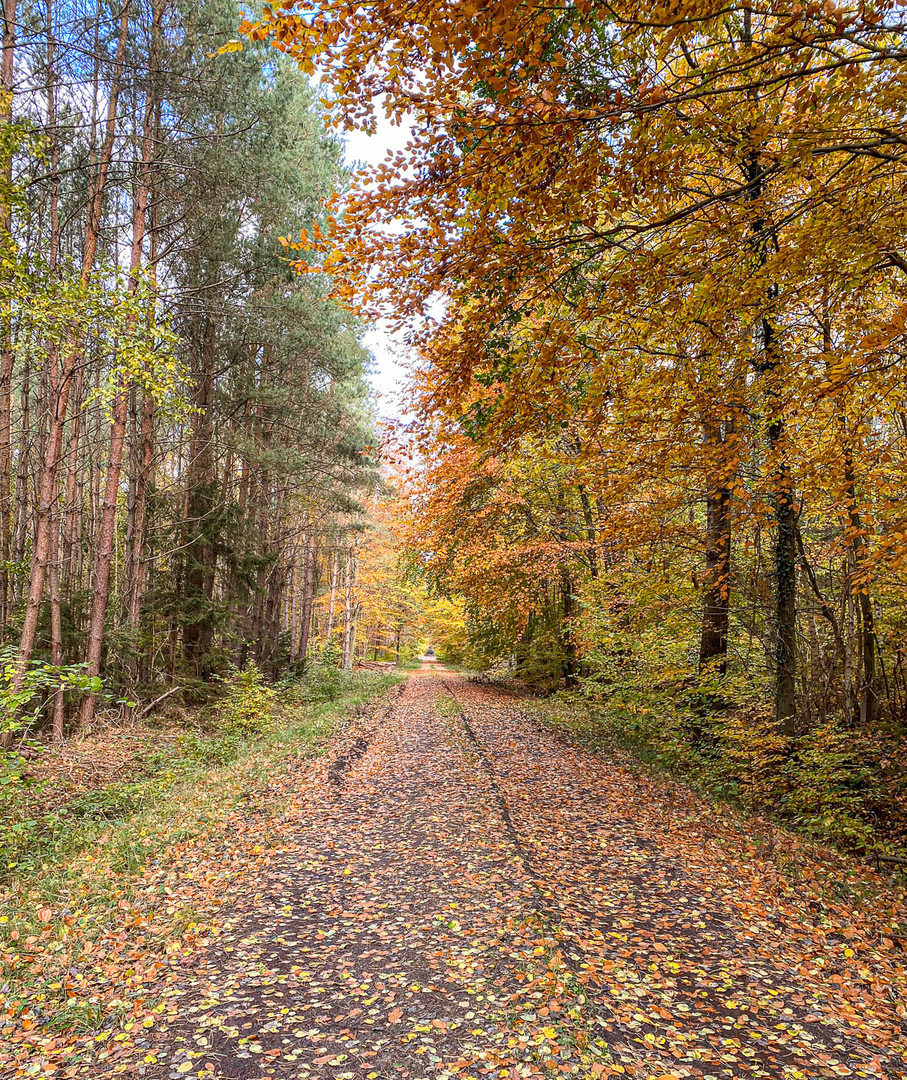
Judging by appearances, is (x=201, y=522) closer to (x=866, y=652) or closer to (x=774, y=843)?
(x=774, y=843)

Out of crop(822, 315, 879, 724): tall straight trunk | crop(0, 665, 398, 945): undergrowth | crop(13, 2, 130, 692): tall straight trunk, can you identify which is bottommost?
crop(0, 665, 398, 945): undergrowth

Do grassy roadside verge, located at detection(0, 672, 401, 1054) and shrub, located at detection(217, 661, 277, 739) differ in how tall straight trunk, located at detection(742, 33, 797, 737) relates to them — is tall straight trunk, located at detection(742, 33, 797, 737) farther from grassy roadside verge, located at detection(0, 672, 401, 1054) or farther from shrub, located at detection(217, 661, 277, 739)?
shrub, located at detection(217, 661, 277, 739)

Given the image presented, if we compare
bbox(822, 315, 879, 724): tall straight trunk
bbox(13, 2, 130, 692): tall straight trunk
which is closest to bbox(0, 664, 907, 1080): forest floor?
bbox(822, 315, 879, 724): tall straight trunk

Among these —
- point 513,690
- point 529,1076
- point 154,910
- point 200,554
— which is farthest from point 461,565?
point 529,1076

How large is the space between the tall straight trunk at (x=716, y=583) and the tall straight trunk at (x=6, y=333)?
9183 mm

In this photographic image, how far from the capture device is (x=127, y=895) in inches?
196

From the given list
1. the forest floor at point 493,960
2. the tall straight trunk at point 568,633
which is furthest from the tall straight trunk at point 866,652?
the tall straight trunk at point 568,633

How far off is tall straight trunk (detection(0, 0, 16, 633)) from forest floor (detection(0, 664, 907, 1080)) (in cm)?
684

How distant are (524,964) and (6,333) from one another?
886cm

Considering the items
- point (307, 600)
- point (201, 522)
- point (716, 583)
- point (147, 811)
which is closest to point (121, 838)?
point (147, 811)

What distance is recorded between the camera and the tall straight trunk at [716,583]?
8.12 meters

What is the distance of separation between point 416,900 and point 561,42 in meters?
7.09

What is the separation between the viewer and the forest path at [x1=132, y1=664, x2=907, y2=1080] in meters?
3.27

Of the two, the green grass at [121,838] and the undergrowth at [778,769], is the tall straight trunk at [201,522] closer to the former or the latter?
the green grass at [121,838]
